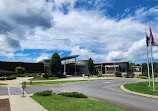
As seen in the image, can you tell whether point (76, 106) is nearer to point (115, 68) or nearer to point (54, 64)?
point (54, 64)

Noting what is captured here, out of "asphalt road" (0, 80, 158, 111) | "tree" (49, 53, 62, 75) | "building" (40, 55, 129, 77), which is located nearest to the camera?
"asphalt road" (0, 80, 158, 111)

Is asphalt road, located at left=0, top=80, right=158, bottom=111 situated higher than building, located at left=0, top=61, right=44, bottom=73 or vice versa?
building, located at left=0, top=61, right=44, bottom=73

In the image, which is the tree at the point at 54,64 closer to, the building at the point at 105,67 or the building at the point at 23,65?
the building at the point at 23,65

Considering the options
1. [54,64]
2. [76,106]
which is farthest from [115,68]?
[76,106]

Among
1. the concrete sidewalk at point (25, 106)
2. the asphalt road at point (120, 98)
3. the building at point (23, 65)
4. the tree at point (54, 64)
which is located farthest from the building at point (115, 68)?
the concrete sidewalk at point (25, 106)

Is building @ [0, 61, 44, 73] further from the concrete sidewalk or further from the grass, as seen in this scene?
the grass

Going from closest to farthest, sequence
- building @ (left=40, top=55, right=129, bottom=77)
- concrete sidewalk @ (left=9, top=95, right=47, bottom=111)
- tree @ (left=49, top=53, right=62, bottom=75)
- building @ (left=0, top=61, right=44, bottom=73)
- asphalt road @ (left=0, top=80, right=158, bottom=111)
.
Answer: concrete sidewalk @ (left=9, top=95, right=47, bottom=111)
asphalt road @ (left=0, top=80, right=158, bottom=111)
tree @ (left=49, top=53, right=62, bottom=75)
building @ (left=0, top=61, right=44, bottom=73)
building @ (left=40, top=55, right=129, bottom=77)

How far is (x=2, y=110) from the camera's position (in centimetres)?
744

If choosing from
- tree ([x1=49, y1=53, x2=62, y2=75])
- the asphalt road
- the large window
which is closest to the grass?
the asphalt road

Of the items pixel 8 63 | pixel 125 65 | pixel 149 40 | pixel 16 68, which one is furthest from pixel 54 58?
pixel 125 65

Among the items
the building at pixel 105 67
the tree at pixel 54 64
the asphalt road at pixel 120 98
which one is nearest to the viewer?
the asphalt road at pixel 120 98

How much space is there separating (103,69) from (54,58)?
36.7 metres

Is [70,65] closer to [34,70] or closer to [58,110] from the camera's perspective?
[34,70]

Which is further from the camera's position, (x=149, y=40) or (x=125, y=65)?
(x=125, y=65)
